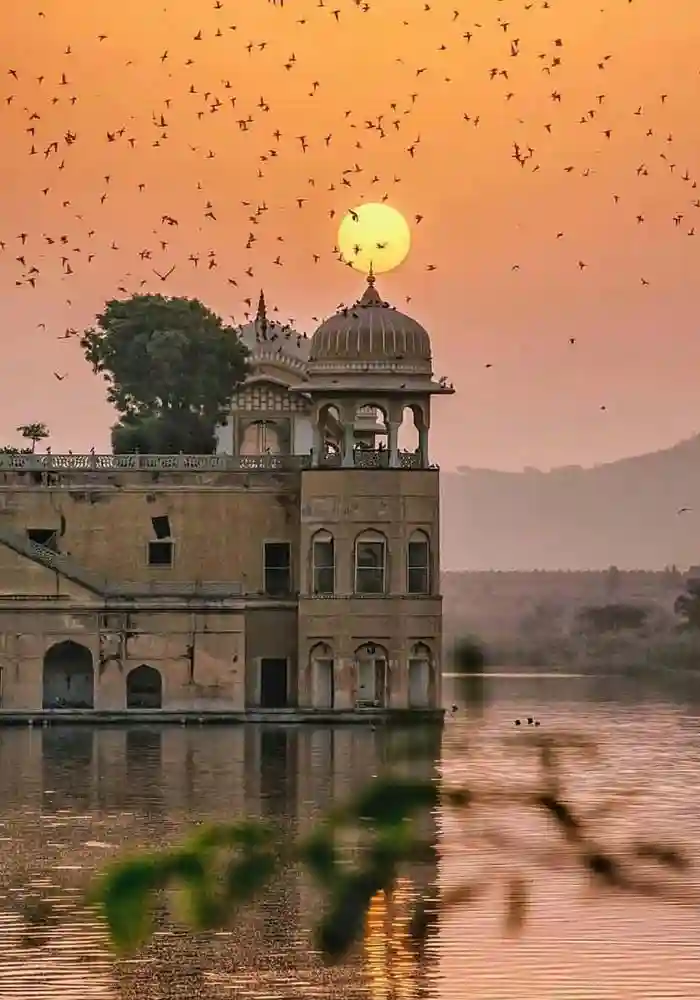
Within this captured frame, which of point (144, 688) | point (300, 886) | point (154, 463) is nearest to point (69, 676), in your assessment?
point (144, 688)

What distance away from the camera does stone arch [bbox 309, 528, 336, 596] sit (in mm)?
46125

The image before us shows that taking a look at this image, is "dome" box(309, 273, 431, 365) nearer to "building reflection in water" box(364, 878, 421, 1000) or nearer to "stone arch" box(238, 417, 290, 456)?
"stone arch" box(238, 417, 290, 456)

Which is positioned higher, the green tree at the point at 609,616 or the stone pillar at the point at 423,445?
the stone pillar at the point at 423,445

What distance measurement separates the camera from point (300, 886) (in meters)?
23.4

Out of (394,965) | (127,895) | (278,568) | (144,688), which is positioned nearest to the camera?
(127,895)

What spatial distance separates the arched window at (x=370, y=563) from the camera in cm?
4594

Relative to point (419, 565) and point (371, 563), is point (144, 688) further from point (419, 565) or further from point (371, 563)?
point (419, 565)

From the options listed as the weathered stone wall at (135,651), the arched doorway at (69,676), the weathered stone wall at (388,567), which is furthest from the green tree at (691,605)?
the arched doorway at (69,676)

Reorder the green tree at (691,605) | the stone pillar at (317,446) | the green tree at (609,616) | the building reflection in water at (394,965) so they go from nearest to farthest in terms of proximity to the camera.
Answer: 1. the green tree at (609,616)
2. the green tree at (691,605)
3. the building reflection in water at (394,965)
4. the stone pillar at (317,446)

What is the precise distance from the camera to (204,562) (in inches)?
1873

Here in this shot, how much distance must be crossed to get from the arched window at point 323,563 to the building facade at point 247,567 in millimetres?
37

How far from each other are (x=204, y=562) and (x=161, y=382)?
11.3 meters

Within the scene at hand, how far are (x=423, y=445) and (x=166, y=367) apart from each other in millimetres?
12680

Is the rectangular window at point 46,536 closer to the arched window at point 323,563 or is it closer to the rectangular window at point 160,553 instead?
the rectangular window at point 160,553
